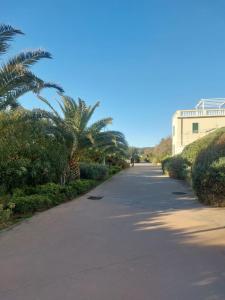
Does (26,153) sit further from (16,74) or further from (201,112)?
(201,112)

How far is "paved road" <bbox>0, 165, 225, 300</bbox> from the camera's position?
4.25 meters

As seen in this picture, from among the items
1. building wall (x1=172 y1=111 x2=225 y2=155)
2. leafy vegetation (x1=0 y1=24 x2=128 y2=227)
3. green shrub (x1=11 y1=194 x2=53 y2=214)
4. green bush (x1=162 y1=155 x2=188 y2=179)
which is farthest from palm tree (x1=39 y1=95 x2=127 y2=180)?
building wall (x1=172 y1=111 x2=225 y2=155)

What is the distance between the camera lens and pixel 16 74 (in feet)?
29.7

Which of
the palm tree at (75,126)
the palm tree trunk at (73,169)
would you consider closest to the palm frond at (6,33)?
the palm tree at (75,126)

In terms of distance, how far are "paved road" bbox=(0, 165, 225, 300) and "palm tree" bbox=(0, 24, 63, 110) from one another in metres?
3.76

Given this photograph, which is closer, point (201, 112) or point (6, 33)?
point (6, 33)

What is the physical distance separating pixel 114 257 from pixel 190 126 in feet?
109

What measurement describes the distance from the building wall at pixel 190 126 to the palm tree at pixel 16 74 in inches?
1129

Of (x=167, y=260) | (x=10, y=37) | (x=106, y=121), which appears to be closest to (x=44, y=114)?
(x=106, y=121)

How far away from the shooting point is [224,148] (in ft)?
40.5

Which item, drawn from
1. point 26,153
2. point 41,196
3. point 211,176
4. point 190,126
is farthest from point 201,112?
point 41,196

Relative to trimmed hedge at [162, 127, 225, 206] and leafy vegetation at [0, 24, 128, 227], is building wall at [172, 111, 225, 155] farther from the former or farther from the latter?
trimmed hedge at [162, 127, 225, 206]

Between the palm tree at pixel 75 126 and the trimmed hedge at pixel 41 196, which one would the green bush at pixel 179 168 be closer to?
the palm tree at pixel 75 126

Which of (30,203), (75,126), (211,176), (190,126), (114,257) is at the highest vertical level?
(190,126)
